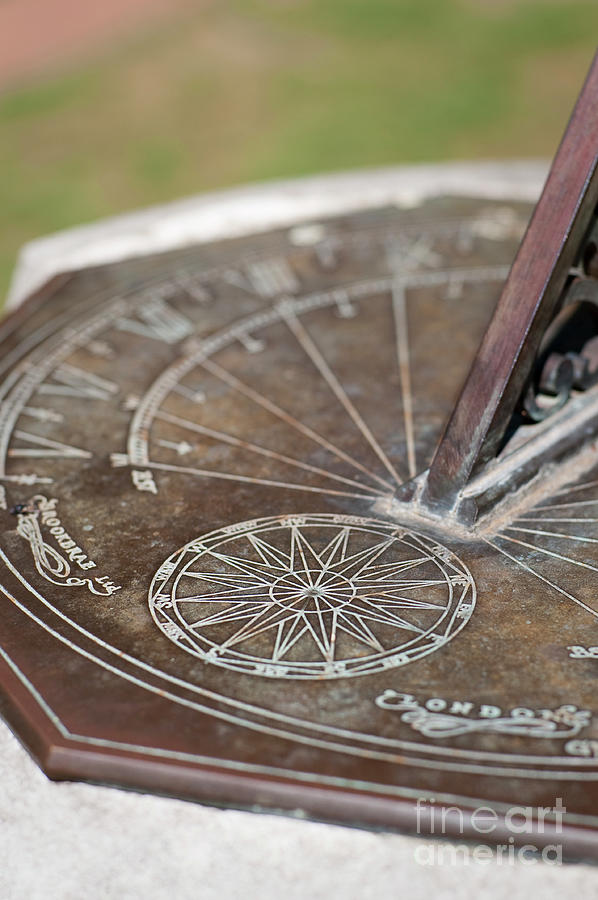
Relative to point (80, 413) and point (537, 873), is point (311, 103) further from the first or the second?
point (537, 873)

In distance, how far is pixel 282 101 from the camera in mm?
8703

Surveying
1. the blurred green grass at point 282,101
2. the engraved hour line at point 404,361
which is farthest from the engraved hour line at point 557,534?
the blurred green grass at point 282,101

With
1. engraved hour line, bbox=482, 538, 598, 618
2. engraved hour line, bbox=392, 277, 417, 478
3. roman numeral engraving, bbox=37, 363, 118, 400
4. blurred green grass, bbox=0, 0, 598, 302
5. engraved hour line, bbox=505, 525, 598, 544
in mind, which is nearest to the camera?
engraved hour line, bbox=482, 538, 598, 618

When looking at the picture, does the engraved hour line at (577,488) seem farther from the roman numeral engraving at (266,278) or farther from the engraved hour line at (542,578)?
the roman numeral engraving at (266,278)

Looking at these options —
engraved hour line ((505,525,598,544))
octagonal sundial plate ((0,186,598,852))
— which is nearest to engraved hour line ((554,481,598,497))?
octagonal sundial plate ((0,186,598,852))

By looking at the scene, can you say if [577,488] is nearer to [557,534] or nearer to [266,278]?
[557,534]

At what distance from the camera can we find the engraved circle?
2.49 metres

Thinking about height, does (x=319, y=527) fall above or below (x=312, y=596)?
above

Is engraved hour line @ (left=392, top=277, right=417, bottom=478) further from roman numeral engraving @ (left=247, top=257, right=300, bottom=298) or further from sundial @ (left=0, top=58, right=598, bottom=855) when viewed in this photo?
roman numeral engraving @ (left=247, top=257, right=300, bottom=298)

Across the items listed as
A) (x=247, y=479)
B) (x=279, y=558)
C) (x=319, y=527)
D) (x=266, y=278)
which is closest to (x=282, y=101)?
(x=266, y=278)

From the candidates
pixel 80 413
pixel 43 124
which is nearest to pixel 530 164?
pixel 80 413

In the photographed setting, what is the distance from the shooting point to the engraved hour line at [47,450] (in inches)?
128

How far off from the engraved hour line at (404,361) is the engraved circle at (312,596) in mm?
385

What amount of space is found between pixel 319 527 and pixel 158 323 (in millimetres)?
1223
